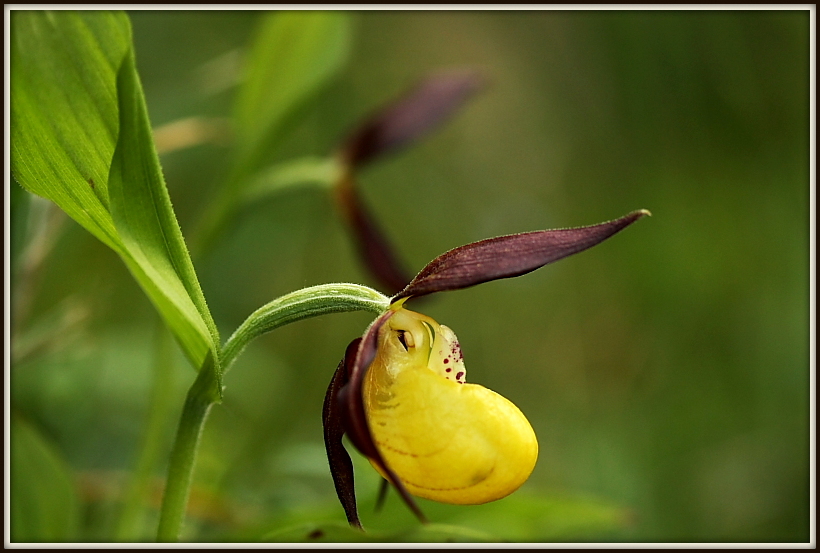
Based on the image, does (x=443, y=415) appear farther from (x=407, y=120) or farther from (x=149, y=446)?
(x=407, y=120)

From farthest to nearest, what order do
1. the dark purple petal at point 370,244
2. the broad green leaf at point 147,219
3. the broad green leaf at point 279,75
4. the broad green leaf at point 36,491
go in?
1. the dark purple petal at point 370,244
2. the broad green leaf at point 279,75
3. the broad green leaf at point 36,491
4. the broad green leaf at point 147,219

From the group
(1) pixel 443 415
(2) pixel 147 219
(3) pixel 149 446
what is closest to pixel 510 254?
(1) pixel 443 415

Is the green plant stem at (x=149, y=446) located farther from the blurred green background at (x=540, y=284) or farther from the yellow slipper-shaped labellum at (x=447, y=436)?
the yellow slipper-shaped labellum at (x=447, y=436)

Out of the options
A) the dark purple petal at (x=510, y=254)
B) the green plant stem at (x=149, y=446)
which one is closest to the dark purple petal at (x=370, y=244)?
the green plant stem at (x=149, y=446)

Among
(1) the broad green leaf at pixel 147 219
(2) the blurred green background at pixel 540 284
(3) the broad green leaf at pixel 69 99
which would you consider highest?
(3) the broad green leaf at pixel 69 99

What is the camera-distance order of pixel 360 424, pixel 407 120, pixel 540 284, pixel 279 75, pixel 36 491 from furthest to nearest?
pixel 540 284
pixel 407 120
pixel 279 75
pixel 36 491
pixel 360 424

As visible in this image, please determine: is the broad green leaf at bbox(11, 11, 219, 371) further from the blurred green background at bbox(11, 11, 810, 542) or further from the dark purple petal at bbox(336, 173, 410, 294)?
the dark purple petal at bbox(336, 173, 410, 294)
